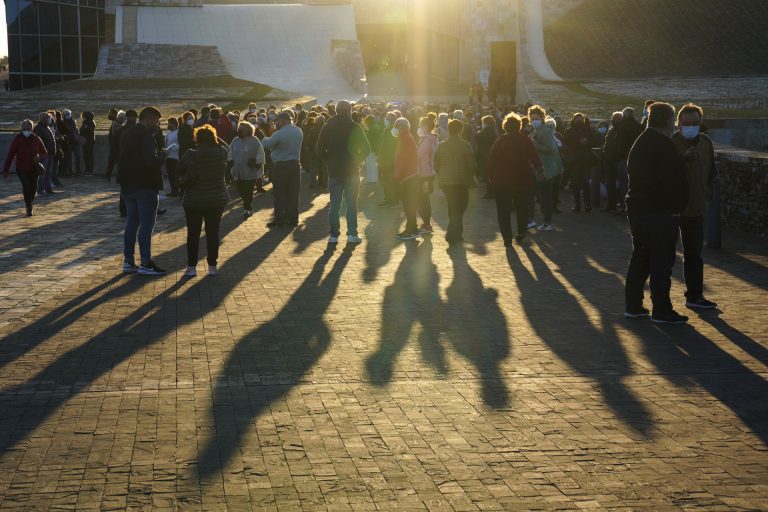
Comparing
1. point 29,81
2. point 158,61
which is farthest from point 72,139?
point 29,81

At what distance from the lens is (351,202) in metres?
15.8

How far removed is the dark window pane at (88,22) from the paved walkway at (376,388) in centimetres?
5407

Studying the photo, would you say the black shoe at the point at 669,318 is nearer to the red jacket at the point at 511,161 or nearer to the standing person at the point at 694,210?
the standing person at the point at 694,210

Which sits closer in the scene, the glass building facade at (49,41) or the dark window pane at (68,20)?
the glass building facade at (49,41)

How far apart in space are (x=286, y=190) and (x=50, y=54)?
4933 centimetres

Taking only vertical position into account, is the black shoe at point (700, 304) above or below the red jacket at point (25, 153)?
below

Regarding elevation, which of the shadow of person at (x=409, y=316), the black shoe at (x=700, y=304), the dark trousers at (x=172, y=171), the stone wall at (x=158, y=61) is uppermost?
the stone wall at (x=158, y=61)

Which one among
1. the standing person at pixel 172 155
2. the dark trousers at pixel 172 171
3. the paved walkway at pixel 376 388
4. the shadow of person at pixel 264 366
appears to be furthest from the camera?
the dark trousers at pixel 172 171

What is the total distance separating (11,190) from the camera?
23.7m

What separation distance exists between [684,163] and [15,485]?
6.66 m

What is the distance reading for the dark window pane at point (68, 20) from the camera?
64.2 meters

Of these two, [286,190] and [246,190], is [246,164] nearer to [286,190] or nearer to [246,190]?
[246,190]

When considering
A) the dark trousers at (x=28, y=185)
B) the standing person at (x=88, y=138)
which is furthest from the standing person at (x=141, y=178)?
the standing person at (x=88, y=138)

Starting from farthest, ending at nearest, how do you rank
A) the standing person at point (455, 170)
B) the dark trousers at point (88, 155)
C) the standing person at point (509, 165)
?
the dark trousers at point (88, 155) → the standing person at point (455, 170) → the standing person at point (509, 165)
